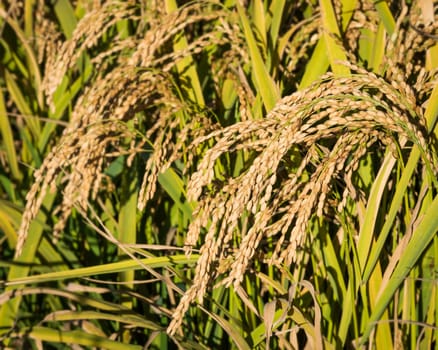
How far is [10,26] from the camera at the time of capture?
291cm

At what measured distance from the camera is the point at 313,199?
1.48 m

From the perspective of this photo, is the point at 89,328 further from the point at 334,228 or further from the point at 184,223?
the point at 334,228

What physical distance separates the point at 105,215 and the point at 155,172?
652 millimetres

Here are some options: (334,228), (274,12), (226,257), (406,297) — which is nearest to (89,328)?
(226,257)

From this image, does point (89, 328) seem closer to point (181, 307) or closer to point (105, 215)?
point (105, 215)

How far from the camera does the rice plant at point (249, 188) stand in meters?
1.56

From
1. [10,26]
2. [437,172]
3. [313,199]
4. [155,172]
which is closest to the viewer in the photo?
[313,199]

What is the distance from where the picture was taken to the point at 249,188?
4.74 feet

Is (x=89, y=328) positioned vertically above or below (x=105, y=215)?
below

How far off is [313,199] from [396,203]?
0.96 ft

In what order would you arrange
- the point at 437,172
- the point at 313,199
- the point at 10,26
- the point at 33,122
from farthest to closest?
the point at 10,26
the point at 33,122
the point at 437,172
the point at 313,199

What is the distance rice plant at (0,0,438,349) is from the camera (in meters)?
1.56

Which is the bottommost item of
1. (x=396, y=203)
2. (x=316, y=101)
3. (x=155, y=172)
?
(x=396, y=203)

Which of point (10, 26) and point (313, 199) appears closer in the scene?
point (313, 199)
